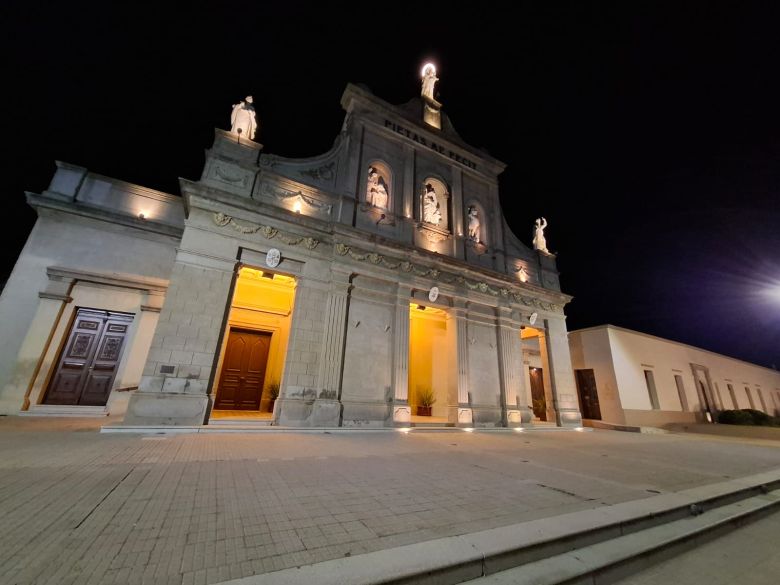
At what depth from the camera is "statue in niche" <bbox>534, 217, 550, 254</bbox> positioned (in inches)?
636

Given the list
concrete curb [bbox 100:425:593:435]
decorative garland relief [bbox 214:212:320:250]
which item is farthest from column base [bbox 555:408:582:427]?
decorative garland relief [bbox 214:212:320:250]

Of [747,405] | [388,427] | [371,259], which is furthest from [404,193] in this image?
[747,405]

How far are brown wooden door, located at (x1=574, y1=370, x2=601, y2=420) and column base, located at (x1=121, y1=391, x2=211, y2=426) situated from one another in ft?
60.3

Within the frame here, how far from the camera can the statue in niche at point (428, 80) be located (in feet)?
51.0

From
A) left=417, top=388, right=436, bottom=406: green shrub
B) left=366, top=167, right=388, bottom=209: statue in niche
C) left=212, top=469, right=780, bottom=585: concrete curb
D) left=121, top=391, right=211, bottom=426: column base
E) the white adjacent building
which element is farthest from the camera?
the white adjacent building

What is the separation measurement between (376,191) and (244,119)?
513cm

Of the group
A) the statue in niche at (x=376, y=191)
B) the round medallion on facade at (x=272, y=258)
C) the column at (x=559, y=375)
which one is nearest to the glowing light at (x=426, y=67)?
the statue in niche at (x=376, y=191)

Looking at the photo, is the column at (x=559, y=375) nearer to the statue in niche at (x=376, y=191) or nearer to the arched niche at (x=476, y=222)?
the arched niche at (x=476, y=222)

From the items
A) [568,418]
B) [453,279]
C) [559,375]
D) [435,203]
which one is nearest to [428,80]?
[435,203]

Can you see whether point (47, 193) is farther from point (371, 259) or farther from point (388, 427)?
point (388, 427)

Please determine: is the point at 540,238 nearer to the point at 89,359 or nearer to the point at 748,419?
the point at 748,419

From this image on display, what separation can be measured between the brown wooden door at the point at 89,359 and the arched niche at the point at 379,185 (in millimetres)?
9203

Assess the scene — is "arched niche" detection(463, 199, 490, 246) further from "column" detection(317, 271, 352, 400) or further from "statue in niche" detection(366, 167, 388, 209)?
"column" detection(317, 271, 352, 400)

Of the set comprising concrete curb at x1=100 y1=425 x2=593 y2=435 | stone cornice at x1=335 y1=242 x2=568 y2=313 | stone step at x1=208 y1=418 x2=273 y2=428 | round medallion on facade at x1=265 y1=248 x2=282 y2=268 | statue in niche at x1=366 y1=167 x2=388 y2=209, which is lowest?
concrete curb at x1=100 y1=425 x2=593 y2=435
